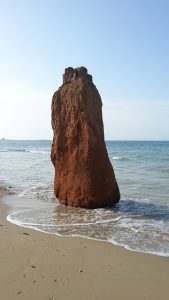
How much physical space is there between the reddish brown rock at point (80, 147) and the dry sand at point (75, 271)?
3465 millimetres

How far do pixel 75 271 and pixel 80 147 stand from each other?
227 inches

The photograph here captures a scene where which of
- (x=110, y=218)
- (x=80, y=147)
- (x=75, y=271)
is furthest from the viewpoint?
(x=80, y=147)

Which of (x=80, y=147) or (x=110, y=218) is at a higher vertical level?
(x=80, y=147)

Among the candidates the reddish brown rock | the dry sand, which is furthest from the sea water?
the dry sand

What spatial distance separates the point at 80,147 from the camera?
10883 millimetres

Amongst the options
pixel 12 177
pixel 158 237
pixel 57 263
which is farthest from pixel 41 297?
pixel 12 177

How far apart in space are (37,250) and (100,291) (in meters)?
1.83

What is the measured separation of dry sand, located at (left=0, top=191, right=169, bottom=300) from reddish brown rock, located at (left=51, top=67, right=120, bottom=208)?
347 cm

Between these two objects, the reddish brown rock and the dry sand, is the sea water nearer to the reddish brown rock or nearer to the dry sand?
the reddish brown rock

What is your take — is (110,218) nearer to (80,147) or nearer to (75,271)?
(80,147)

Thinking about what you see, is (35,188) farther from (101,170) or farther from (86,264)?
(86,264)

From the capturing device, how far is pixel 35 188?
554 inches

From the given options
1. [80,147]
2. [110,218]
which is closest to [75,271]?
[110,218]

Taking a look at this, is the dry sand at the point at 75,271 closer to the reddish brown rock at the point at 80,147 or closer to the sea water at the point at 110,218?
the sea water at the point at 110,218
